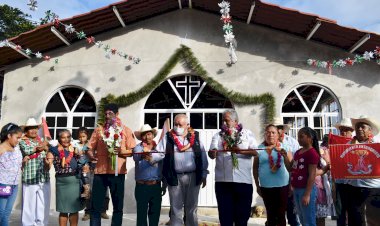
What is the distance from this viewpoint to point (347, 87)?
9102 mm

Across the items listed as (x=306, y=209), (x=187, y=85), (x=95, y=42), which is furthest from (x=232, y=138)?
(x=95, y=42)

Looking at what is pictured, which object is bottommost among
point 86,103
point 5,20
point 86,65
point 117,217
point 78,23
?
point 117,217

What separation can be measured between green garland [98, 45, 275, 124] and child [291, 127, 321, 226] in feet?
14.2

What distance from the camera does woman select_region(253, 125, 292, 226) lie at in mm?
4809

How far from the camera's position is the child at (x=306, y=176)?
445cm

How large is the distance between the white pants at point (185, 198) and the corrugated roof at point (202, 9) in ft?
16.4

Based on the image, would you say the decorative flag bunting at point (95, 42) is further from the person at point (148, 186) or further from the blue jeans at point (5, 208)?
the blue jeans at point (5, 208)

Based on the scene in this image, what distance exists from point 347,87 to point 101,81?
6.35 m

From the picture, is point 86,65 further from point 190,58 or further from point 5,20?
point 5,20

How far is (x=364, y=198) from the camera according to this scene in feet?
15.2

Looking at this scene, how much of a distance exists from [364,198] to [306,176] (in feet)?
2.75

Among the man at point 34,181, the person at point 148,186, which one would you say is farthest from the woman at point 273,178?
the man at point 34,181

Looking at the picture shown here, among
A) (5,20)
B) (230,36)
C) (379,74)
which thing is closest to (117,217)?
(230,36)

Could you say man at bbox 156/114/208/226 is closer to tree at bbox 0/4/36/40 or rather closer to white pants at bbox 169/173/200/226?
white pants at bbox 169/173/200/226
